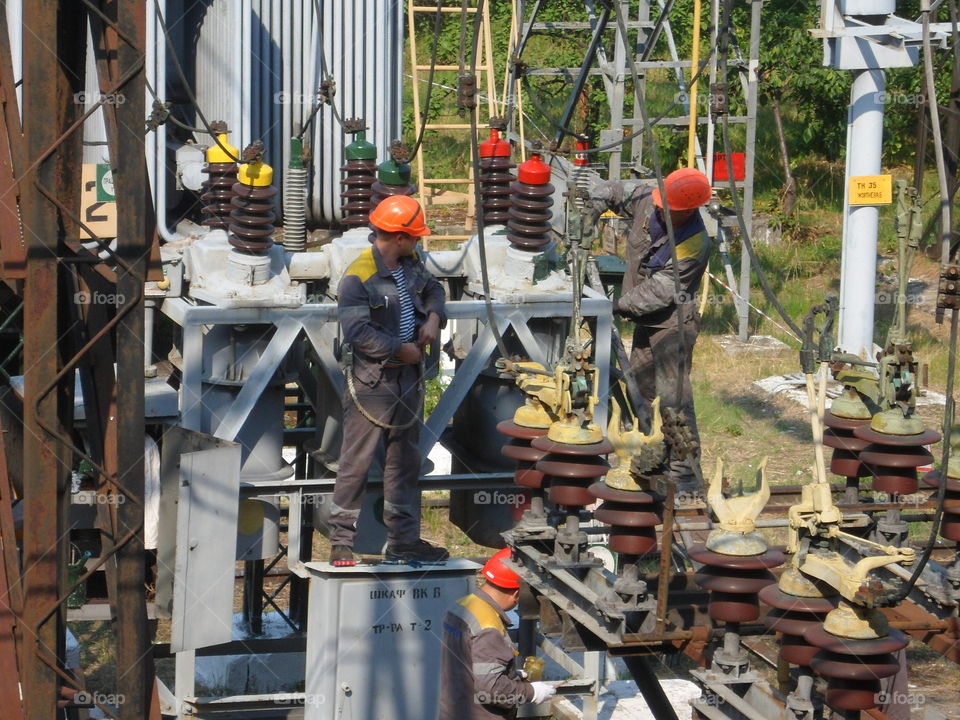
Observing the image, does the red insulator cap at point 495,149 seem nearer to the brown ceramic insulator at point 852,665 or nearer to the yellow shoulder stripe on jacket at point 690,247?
the yellow shoulder stripe on jacket at point 690,247

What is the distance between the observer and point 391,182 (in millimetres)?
8727

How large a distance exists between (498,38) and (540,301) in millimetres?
12538

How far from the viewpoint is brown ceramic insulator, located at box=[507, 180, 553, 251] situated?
854cm

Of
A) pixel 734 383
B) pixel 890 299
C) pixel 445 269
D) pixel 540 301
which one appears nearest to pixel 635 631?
pixel 540 301

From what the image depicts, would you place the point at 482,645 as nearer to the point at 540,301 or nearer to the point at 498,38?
the point at 540,301

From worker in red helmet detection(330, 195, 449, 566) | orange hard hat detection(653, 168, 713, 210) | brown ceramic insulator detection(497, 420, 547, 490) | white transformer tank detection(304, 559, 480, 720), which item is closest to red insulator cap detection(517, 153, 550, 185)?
orange hard hat detection(653, 168, 713, 210)

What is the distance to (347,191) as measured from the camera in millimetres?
9055

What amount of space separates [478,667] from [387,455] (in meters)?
1.89

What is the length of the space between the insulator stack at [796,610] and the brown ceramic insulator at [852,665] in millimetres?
155

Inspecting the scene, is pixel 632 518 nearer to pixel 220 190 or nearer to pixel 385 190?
pixel 385 190

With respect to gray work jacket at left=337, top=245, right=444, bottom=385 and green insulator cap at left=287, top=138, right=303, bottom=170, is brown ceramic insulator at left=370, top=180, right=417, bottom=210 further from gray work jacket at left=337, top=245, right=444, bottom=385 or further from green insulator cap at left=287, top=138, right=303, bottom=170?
gray work jacket at left=337, top=245, right=444, bottom=385

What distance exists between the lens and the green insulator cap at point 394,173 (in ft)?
28.6

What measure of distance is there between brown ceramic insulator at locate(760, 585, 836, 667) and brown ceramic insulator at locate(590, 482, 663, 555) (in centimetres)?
69

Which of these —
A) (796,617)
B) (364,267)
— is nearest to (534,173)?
(364,267)
